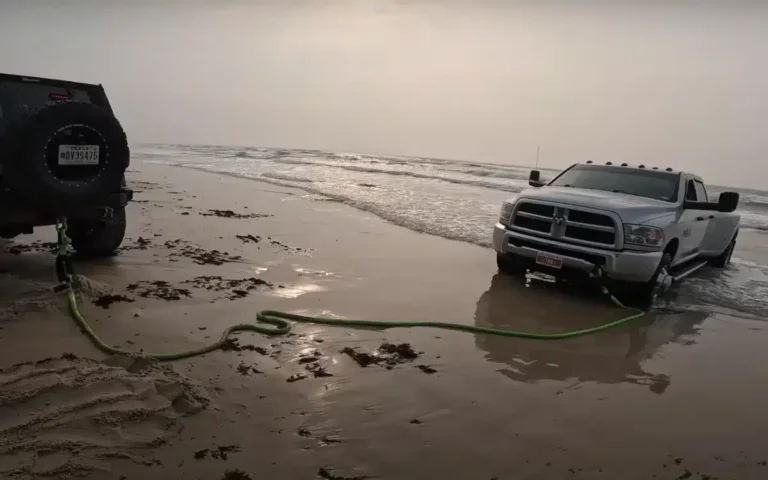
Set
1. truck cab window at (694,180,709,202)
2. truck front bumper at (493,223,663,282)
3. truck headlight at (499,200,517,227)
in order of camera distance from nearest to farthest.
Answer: truck front bumper at (493,223,663,282)
truck headlight at (499,200,517,227)
truck cab window at (694,180,709,202)

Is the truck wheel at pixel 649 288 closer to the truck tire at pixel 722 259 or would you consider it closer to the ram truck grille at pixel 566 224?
the ram truck grille at pixel 566 224

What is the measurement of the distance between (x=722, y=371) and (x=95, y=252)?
6.87m

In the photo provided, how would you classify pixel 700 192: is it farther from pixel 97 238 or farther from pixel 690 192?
pixel 97 238

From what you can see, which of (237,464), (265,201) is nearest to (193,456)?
(237,464)

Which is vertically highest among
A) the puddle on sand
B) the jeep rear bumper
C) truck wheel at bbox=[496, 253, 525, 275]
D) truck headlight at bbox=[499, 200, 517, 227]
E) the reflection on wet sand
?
truck headlight at bbox=[499, 200, 517, 227]

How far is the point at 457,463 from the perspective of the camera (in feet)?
9.65

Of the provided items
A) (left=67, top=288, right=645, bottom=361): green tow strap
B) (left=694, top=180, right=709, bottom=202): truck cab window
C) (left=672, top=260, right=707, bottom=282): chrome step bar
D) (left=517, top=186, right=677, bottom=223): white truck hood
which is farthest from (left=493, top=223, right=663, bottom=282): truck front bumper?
(left=694, top=180, right=709, bottom=202): truck cab window

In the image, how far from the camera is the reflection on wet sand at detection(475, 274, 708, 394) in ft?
14.6

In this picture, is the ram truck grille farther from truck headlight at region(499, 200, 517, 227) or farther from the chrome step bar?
the chrome step bar

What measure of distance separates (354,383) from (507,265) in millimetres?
4163

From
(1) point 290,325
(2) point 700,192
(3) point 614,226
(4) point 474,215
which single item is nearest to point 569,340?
(3) point 614,226

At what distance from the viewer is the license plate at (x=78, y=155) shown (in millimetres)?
5062

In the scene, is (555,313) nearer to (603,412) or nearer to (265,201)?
(603,412)

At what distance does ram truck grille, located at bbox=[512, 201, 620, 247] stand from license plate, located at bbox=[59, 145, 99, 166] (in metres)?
4.92
